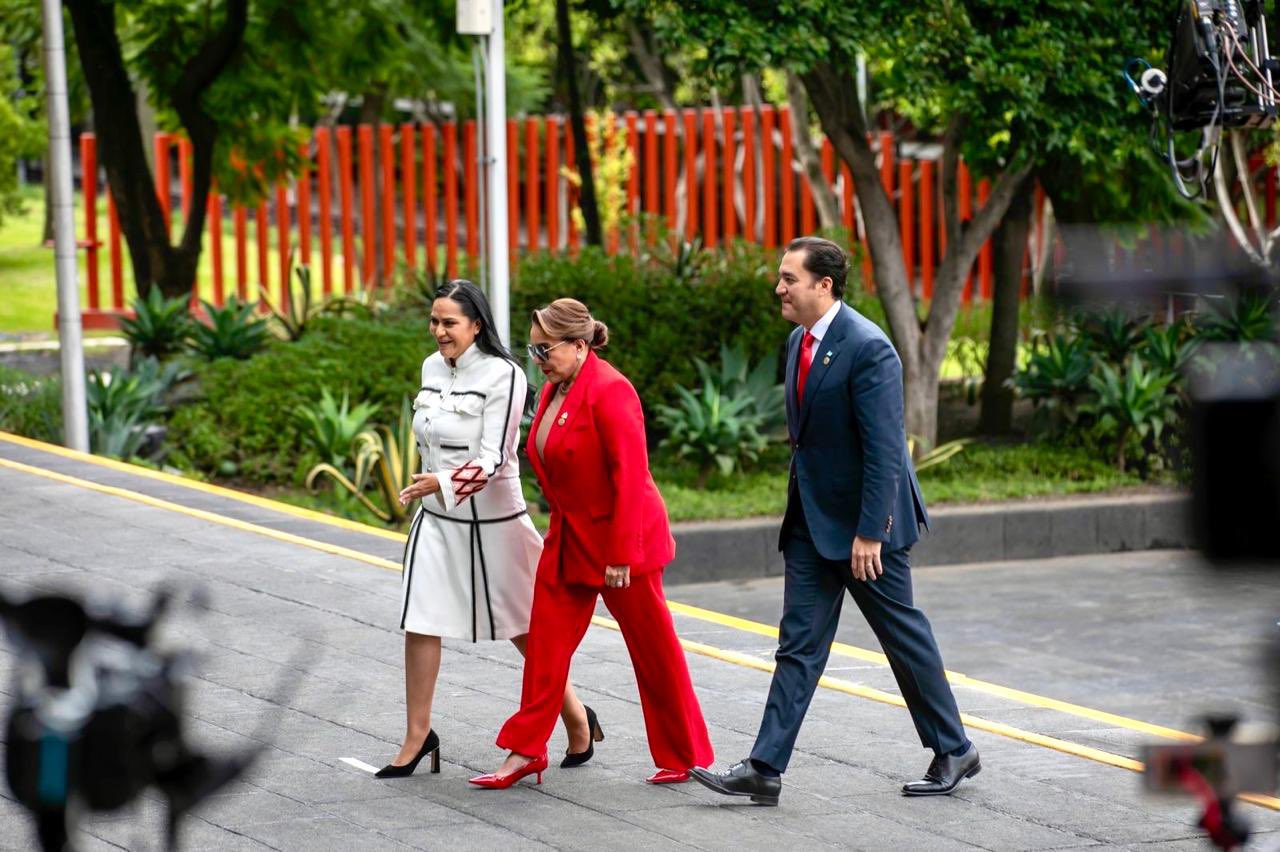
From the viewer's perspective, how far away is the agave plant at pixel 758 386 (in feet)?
48.1

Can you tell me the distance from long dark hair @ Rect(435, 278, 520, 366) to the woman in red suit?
195 millimetres

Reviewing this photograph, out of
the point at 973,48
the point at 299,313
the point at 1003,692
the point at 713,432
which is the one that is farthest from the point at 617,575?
the point at 299,313

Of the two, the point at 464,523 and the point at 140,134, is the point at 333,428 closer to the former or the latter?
the point at 140,134

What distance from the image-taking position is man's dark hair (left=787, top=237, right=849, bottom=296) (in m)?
5.93

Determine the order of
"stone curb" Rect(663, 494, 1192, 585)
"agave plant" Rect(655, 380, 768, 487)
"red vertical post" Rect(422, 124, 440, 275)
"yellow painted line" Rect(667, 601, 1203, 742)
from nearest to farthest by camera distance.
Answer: "yellow painted line" Rect(667, 601, 1203, 742) < "stone curb" Rect(663, 494, 1192, 585) < "agave plant" Rect(655, 380, 768, 487) < "red vertical post" Rect(422, 124, 440, 275)

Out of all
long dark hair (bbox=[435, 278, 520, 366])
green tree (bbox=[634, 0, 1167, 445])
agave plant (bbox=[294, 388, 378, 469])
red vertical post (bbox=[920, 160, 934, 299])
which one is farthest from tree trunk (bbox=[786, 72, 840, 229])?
long dark hair (bbox=[435, 278, 520, 366])

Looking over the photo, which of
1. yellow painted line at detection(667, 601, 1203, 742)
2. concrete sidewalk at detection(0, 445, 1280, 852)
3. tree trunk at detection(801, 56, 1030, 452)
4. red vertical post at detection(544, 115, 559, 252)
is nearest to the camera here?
concrete sidewalk at detection(0, 445, 1280, 852)

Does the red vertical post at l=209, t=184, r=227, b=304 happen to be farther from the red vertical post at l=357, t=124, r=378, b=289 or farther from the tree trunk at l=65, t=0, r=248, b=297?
the tree trunk at l=65, t=0, r=248, b=297

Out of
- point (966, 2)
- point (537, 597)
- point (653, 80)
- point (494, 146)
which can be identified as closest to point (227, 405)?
point (494, 146)

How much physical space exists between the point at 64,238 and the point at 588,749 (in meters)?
8.84

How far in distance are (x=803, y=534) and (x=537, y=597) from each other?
0.86m

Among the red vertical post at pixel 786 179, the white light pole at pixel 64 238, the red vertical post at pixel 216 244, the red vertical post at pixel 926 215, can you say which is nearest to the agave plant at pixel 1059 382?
the red vertical post at pixel 926 215

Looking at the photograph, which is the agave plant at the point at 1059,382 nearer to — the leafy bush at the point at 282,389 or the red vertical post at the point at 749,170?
the leafy bush at the point at 282,389

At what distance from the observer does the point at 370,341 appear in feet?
50.7
